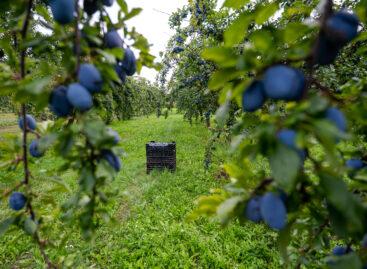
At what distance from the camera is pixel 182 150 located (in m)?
8.73

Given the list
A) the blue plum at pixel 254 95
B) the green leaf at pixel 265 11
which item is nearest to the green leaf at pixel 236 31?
the green leaf at pixel 265 11

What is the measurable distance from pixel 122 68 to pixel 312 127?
0.57m

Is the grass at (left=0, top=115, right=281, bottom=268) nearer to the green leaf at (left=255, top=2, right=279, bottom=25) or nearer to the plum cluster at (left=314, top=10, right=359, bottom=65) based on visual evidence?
the green leaf at (left=255, top=2, right=279, bottom=25)

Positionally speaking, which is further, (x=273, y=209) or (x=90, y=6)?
(x=90, y=6)

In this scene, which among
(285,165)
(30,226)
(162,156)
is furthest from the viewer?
(162,156)

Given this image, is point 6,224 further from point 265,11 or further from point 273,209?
point 265,11

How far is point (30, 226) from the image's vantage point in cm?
108

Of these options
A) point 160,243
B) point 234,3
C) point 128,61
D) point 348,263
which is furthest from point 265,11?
point 160,243

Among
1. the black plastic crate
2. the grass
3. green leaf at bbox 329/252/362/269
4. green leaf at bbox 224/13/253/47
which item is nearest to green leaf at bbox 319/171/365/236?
green leaf at bbox 329/252/362/269

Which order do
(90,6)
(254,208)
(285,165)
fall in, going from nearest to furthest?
(285,165)
(254,208)
(90,6)

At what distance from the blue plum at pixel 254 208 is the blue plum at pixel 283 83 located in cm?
24

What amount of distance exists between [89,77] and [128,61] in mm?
242

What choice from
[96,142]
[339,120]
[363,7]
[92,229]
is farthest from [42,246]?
[363,7]

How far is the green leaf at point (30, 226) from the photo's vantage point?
1.08 metres
